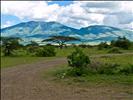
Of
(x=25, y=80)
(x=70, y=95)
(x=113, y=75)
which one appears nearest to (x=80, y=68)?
(x=113, y=75)

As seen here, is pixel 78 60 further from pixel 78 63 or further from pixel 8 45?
pixel 8 45

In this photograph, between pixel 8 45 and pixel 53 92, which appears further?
pixel 8 45

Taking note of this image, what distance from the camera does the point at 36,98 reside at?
1243 centimetres

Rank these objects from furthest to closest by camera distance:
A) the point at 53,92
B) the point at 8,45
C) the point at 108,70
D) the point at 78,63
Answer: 1. the point at 8,45
2. the point at 78,63
3. the point at 108,70
4. the point at 53,92

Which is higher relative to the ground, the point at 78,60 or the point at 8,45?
the point at 78,60

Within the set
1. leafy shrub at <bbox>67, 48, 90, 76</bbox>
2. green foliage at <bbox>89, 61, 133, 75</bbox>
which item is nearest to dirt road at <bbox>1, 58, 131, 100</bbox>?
leafy shrub at <bbox>67, 48, 90, 76</bbox>

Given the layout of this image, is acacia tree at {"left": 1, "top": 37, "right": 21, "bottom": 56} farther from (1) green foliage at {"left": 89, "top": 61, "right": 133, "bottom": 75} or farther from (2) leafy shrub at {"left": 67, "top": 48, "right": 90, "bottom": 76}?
(1) green foliage at {"left": 89, "top": 61, "right": 133, "bottom": 75}

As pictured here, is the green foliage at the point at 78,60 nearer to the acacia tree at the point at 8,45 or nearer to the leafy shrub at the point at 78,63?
the leafy shrub at the point at 78,63

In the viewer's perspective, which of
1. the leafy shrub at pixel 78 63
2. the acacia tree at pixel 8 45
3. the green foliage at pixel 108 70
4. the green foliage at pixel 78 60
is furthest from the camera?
the acacia tree at pixel 8 45

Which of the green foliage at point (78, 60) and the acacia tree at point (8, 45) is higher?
the green foliage at point (78, 60)

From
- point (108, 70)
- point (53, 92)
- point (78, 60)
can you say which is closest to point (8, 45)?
point (78, 60)

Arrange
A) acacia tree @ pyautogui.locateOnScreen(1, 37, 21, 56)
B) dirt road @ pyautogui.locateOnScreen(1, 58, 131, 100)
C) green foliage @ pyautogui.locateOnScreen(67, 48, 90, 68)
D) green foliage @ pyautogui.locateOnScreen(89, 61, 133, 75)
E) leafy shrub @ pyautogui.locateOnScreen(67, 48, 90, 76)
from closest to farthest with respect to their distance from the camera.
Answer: dirt road @ pyautogui.locateOnScreen(1, 58, 131, 100) → green foliage @ pyautogui.locateOnScreen(89, 61, 133, 75) → leafy shrub @ pyautogui.locateOnScreen(67, 48, 90, 76) → green foliage @ pyautogui.locateOnScreen(67, 48, 90, 68) → acacia tree @ pyautogui.locateOnScreen(1, 37, 21, 56)

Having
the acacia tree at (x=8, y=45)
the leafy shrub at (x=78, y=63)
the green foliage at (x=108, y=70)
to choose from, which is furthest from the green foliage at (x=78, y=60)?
the acacia tree at (x=8, y=45)

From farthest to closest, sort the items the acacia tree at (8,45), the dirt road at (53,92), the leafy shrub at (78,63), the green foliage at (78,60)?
the acacia tree at (8,45)
the green foliage at (78,60)
the leafy shrub at (78,63)
the dirt road at (53,92)
